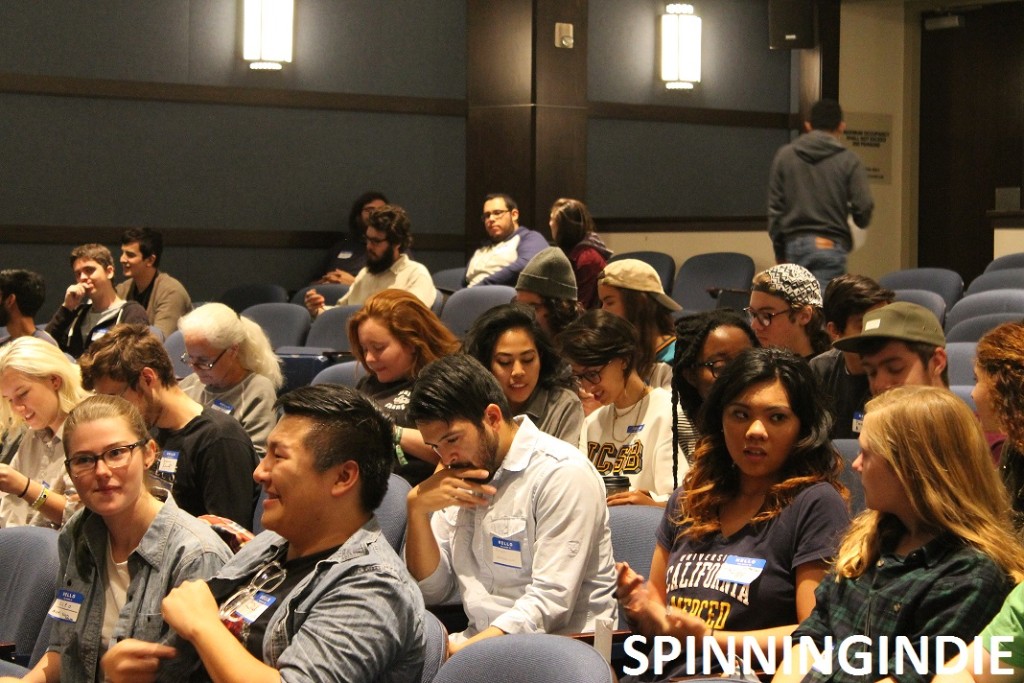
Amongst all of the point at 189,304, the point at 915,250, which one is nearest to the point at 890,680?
the point at 189,304

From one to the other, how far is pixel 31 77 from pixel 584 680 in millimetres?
7553

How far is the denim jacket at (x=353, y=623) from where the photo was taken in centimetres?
205

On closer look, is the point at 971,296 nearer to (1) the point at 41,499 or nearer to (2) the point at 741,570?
(2) the point at 741,570

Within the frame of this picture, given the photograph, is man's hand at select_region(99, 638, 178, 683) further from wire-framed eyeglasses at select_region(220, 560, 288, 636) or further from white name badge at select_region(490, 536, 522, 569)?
white name badge at select_region(490, 536, 522, 569)

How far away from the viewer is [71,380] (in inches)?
155

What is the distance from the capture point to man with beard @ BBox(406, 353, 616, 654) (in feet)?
9.31

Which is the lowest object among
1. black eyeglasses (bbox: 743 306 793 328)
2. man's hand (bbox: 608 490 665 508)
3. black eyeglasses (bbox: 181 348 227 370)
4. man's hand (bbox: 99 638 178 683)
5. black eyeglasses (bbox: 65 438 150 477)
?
man's hand (bbox: 99 638 178 683)

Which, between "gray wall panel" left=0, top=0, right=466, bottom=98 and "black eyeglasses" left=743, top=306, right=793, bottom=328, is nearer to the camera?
"black eyeglasses" left=743, top=306, right=793, bottom=328

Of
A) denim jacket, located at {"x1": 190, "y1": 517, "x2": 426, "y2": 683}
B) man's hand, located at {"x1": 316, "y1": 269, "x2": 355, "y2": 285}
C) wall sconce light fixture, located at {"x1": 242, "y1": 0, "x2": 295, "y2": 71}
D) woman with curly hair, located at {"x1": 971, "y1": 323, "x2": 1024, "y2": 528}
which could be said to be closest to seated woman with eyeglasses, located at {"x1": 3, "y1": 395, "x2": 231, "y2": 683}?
denim jacket, located at {"x1": 190, "y1": 517, "x2": 426, "y2": 683}

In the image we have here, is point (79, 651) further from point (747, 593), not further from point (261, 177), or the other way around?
point (261, 177)

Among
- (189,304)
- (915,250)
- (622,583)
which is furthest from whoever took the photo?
(915,250)

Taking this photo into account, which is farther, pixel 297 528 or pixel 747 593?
pixel 747 593

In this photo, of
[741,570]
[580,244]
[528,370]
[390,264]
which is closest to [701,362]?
[528,370]

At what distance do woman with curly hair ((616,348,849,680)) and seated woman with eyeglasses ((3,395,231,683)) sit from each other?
2.84ft
